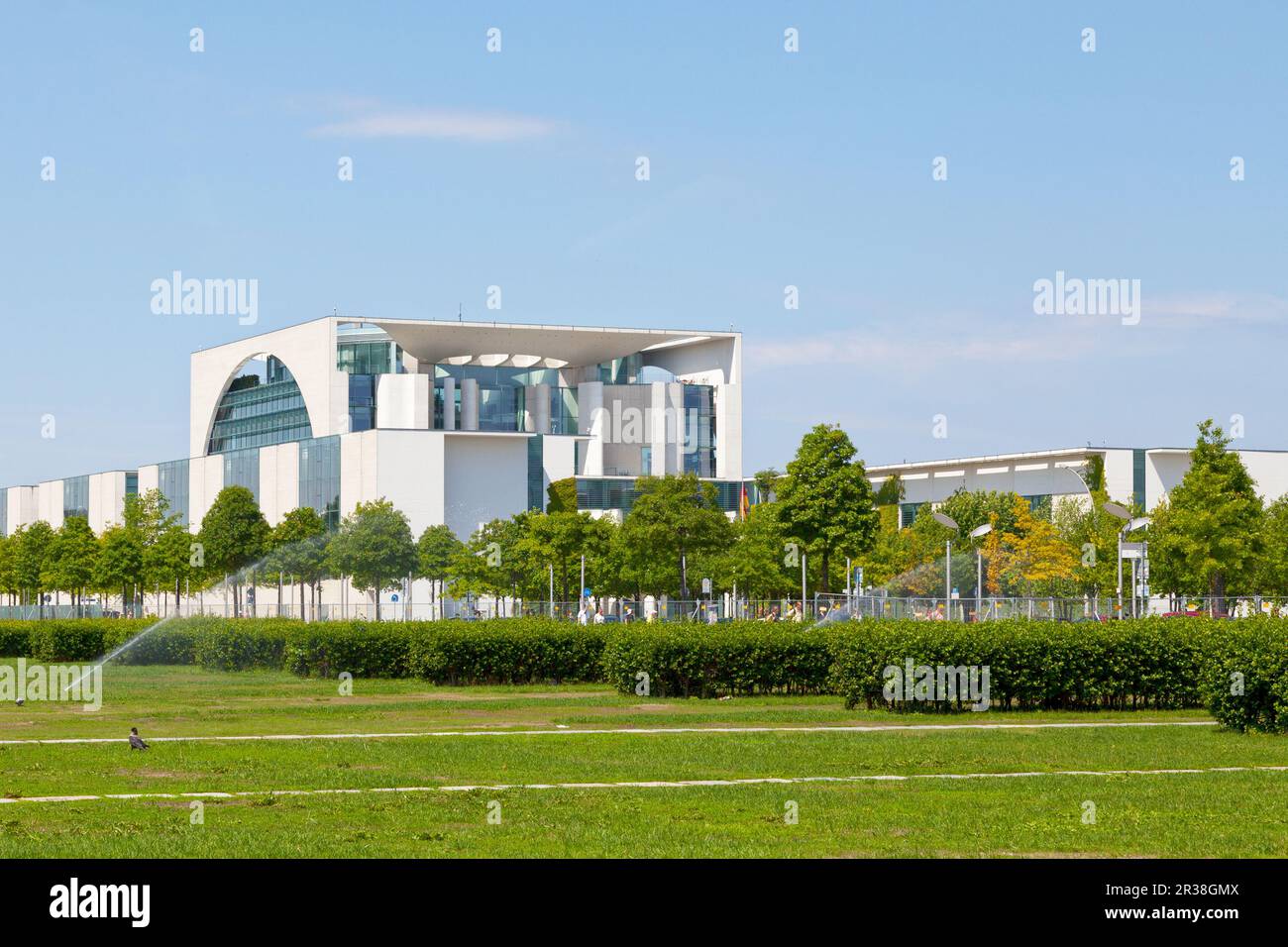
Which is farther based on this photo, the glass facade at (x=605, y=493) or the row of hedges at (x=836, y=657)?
the glass facade at (x=605, y=493)

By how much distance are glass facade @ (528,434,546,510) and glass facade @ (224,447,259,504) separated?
63.0 ft

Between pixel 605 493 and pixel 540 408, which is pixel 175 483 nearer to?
pixel 540 408

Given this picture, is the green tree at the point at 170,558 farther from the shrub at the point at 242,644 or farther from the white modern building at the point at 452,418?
the shrub at the point at 242,644

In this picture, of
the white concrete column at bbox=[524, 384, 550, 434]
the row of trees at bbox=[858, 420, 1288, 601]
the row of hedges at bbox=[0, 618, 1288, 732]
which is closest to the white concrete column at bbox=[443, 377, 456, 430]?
the white concrete column at bbox=[524, 384, 550, 434]

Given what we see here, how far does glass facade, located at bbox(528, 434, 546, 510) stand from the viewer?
109 m

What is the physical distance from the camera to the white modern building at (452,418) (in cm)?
10469

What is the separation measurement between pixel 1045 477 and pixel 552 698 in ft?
300

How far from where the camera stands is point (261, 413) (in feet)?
398

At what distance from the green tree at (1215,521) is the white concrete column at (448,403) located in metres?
64.1

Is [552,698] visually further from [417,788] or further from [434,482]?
[434,482]

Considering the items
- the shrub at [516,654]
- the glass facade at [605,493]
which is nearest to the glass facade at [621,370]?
the glass facade at [605,493]

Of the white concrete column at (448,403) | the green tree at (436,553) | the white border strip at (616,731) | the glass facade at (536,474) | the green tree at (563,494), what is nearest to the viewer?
the white border strip at (616,731)

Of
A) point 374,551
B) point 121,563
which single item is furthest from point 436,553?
point 121,563

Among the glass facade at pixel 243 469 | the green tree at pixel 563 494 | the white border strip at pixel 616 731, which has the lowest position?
the white border strip at pixel 616 731
